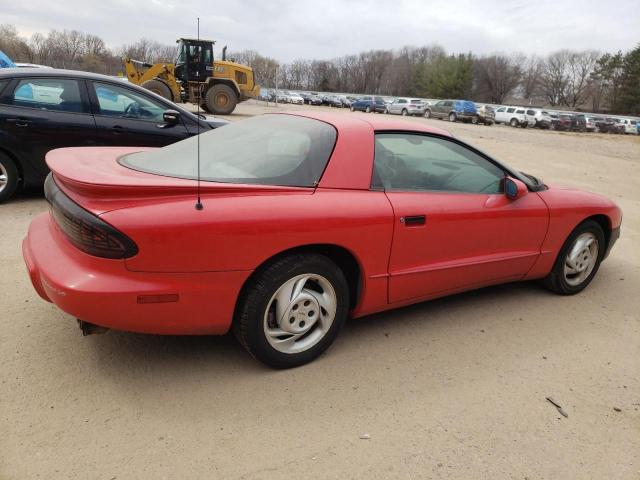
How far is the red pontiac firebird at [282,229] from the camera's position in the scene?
2.19 m

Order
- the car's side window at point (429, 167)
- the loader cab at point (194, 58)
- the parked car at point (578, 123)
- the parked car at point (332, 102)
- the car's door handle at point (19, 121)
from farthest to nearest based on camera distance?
the parked car at point (332, 102)
the parked car at point (578, 123)
the loader cab at point (194, 58)
the car's door handle at point (19, 121)
the car's side window at point (429, 167)

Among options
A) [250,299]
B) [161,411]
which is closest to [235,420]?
[161,411]

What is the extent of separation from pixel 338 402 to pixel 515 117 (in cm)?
4093

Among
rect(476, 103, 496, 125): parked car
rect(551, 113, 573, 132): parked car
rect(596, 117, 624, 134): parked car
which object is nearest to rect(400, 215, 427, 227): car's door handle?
rect(476, 103, 496, 125): parked car

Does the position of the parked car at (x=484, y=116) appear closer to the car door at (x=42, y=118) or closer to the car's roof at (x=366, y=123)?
the car door at (x=42, y=118)

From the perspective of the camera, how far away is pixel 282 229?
2400 mm

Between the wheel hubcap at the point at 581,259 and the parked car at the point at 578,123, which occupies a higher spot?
the parked car at the point at 578,123

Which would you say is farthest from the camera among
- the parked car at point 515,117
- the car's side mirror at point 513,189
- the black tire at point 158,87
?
the parked car at point 515,117

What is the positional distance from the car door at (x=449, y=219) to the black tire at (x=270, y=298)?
45 cm

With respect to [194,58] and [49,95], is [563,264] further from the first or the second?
[194,58]

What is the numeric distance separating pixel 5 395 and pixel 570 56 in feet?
382

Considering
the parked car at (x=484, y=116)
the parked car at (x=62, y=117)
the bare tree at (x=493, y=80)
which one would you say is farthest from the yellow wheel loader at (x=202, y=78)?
the bare tree at (x=493, y=80)

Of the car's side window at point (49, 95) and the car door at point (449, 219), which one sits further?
the car's side window at point (49, 95)

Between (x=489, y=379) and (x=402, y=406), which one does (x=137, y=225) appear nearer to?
(x=402, y=406)
